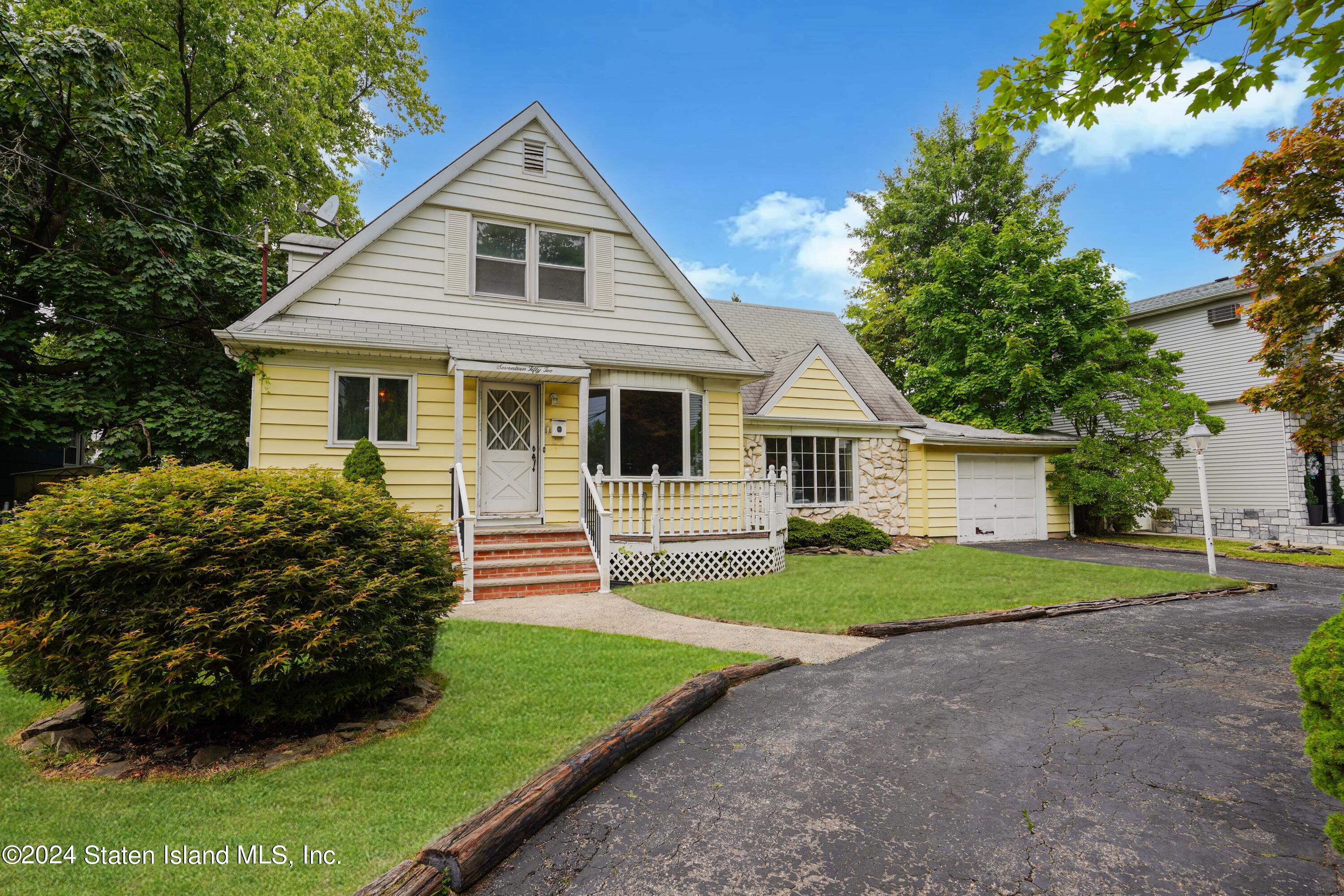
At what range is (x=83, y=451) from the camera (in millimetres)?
15555

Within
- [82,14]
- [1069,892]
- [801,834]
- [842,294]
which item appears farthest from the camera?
[842,294]

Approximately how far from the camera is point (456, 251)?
403 inches

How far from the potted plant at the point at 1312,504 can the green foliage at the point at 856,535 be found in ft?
39.8

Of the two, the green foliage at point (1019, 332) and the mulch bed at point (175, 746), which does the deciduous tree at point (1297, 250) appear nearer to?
the green foliage at point (1019, 332)

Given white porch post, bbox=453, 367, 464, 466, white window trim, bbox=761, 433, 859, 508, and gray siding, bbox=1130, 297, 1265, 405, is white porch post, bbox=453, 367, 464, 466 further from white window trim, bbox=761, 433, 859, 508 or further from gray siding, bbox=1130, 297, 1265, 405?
gray siding, bbox=1130, 297, 1265, 405

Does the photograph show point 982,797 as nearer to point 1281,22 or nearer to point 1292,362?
point 1281,22

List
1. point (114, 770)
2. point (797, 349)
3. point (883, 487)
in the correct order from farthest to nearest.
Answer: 1. point (797, 349)
2. point (883, 487)
3. point (114, 770)

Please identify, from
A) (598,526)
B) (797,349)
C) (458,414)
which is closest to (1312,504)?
(797,349)

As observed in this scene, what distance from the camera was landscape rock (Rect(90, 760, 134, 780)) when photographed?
3227mm

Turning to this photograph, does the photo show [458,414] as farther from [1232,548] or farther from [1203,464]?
[1232,548]

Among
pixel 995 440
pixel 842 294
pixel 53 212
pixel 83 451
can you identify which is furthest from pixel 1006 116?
pixel 842 294

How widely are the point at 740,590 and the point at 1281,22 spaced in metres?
7.24

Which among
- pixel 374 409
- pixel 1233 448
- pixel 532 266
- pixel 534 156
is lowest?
pixel 1233 448

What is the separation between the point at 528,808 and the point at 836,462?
12736 mm
